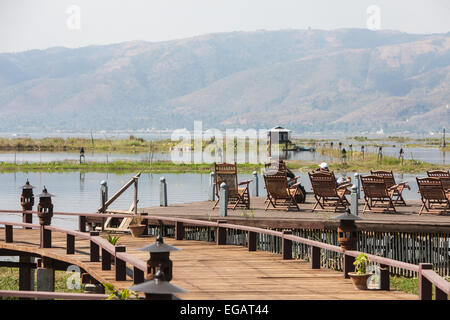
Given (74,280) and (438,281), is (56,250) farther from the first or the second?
(438,281)

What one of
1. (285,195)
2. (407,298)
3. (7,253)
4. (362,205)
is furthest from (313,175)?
(407,298)

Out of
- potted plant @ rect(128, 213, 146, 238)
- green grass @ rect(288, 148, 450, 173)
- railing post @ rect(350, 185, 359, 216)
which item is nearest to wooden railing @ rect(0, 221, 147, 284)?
potted plant @ rect(128, 213, 146, 238)

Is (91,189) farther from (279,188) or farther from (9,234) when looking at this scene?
(9,234)

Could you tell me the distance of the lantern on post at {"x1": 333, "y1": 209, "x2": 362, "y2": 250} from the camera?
31.6 ft

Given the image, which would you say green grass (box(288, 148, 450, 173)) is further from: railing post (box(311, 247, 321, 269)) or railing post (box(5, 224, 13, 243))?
railing post (box(311, 247, 321, 269))

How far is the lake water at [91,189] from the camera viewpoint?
2969 centimetres

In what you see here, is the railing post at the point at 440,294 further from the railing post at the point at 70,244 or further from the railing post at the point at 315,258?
the railing post at the point at 70,244

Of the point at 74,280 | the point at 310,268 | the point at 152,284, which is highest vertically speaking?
the point at 152,284

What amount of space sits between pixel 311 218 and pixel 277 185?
4.37 feet

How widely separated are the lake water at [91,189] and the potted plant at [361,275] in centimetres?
1277

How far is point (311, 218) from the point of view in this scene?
14.9 meters

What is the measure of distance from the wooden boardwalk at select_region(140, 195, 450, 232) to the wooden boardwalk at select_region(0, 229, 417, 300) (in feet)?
7.40

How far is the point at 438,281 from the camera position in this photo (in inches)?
289
